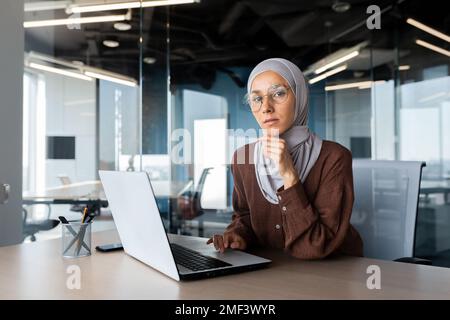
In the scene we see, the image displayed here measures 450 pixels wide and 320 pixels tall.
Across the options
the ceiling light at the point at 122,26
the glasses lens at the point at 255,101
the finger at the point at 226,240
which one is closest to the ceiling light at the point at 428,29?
the ceiling light at the point at 122,26

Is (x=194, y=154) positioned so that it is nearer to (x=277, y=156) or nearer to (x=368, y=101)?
(x=368, y=101)

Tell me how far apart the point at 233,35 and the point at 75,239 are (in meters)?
4.07

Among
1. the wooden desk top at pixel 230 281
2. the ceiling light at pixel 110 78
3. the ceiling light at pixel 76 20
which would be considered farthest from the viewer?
the ceiling light at pixel 110 78

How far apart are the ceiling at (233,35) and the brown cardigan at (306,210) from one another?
A: 2.79 m

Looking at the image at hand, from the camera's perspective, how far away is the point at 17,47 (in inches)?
67.7

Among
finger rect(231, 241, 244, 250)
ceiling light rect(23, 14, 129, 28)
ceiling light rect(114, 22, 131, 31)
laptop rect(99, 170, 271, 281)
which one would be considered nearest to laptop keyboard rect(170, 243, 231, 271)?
laptop rect(99, 170, 271, 281)

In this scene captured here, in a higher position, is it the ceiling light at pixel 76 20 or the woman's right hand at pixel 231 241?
the ceiling light at pixel 76 20

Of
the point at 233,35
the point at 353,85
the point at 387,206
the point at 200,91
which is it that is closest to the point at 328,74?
the point at 353,85

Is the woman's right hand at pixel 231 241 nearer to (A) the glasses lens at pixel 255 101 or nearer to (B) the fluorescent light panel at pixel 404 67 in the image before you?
(A) the glasses lens at pixel 255 101

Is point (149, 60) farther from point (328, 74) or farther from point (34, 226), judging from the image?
point (34, 226)

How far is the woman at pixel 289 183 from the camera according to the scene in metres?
1.00

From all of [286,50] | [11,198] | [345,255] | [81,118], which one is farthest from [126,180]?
[286,50]

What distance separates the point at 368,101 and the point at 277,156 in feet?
10.4

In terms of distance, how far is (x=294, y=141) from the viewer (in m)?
1.15
